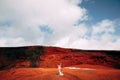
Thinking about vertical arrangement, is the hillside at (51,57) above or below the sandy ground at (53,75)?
above

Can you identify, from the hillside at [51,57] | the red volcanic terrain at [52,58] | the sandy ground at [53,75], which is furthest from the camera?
the hillside at [51,57]

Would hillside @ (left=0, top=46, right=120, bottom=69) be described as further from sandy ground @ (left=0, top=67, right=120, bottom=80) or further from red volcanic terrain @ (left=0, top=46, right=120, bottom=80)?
sandy ground @ (left=0, top=67, right=120, bottom=80)

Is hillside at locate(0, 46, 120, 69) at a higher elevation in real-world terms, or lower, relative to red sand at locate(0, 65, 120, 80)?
higher

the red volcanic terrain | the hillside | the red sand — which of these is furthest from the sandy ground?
the hillside

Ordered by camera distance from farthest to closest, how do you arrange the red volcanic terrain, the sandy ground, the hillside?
the hillside → the red volcanic terrain → the sandy ground

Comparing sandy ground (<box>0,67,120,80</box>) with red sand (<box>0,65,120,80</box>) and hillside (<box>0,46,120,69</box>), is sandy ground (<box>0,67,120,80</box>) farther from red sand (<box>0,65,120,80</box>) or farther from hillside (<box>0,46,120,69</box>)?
hillside (<box>0,46,120,69</box>)

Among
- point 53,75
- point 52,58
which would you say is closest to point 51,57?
point 52,58

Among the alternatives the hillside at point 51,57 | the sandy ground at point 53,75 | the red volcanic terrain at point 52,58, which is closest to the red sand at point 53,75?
the sandy ground at point 53,75

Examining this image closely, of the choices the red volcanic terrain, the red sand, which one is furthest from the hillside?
the red sand

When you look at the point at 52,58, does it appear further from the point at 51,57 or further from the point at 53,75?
the point at 53,75

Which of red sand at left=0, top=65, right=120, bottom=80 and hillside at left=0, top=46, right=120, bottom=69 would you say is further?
hillside at left=0, top=46, right=120, bottom=69

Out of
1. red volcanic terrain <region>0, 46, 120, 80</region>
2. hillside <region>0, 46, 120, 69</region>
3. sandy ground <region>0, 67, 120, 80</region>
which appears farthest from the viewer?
hillside <region>0, 46, 120, 69</region>

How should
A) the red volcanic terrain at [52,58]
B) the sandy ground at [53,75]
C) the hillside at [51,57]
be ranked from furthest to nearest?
1. the hillside at [51,57]
2. the red volcanic terrain at [52,58]
3. the sandy ground at [53,75]

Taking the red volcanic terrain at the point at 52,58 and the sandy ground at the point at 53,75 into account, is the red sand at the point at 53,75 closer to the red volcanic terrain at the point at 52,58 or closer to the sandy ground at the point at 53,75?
the sandy ground at the point at 53,75
